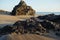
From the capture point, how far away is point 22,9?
21.2 meters

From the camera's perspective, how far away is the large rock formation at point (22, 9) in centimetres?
2088

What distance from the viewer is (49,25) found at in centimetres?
951

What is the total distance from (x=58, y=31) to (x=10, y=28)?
7.01 feet

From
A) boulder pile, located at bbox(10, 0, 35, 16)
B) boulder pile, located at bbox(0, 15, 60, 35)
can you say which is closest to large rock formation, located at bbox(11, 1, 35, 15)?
boulder pile, located at bbox(10, 0, 35, 16)

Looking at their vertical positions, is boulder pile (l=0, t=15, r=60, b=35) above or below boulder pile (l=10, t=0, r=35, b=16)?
above

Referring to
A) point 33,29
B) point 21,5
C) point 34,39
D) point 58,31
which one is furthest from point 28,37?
point 21,5

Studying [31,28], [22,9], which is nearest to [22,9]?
[22,9]

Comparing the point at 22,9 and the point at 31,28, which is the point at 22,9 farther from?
the point at 31,28

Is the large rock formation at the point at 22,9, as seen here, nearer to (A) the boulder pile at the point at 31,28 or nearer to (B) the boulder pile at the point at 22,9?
(B) the boulder pile at the point at 22,9

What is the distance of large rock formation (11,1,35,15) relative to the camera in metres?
20.9

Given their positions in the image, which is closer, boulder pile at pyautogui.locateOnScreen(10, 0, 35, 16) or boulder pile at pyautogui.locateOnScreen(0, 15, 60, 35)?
boulder pile at pyautogui.locateOnScreen(0, 15, 60, 35)

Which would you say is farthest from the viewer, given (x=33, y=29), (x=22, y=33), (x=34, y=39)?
(x=33, y=29)

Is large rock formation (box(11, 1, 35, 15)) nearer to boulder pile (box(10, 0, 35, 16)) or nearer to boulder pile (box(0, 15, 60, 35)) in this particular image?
boulder pile (box(10, 0, 35, 16))

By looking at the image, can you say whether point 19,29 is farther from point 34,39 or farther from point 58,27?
point 58,27
